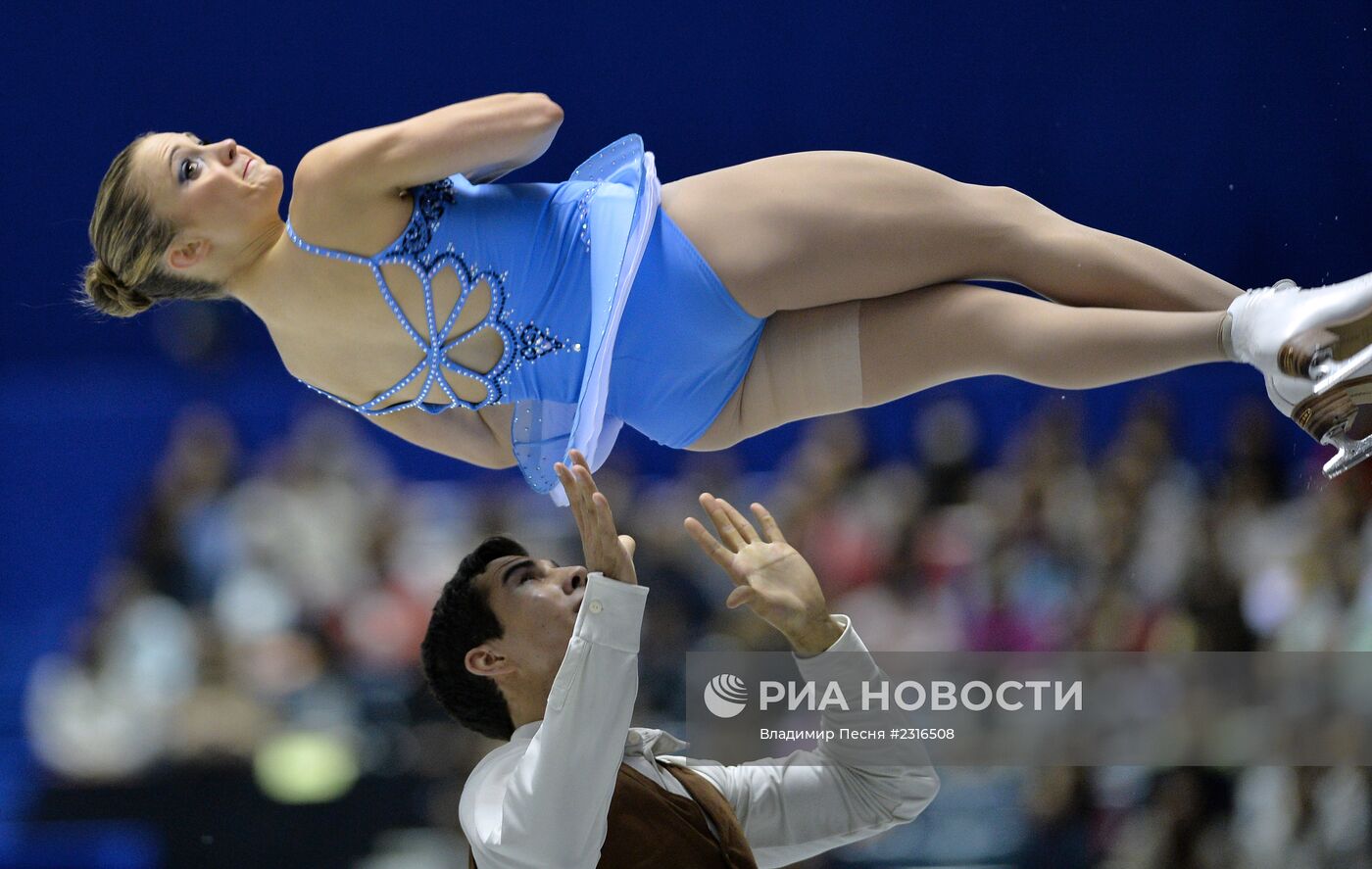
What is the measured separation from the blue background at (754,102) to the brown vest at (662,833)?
1087mm

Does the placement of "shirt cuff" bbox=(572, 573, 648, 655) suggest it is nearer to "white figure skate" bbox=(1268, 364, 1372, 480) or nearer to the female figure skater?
the female figure skater

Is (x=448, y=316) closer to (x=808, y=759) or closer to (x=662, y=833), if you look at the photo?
(x=662, y=833)

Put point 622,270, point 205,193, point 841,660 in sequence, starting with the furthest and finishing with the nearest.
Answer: point 841,660 < point 205,193 < point 622,270

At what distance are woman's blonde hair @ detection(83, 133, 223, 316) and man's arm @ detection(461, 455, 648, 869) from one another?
77cm

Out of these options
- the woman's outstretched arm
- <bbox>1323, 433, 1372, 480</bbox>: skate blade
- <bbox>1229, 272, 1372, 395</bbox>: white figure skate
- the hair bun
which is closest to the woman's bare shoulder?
the woman's outstretched arm

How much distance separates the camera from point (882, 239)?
2342 millimetres

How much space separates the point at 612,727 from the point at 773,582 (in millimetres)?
399

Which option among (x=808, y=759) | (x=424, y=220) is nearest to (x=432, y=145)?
(x=424, y=220)

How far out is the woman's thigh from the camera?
7.69 feet

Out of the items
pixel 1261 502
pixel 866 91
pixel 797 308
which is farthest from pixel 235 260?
pixel 1261 502

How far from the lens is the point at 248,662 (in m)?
3.34

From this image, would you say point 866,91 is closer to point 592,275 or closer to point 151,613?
point 592,275

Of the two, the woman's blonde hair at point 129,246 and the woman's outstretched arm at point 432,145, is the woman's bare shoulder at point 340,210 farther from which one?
the woman's blonde hair at point 129,246

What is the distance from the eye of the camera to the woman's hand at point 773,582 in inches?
93.8
